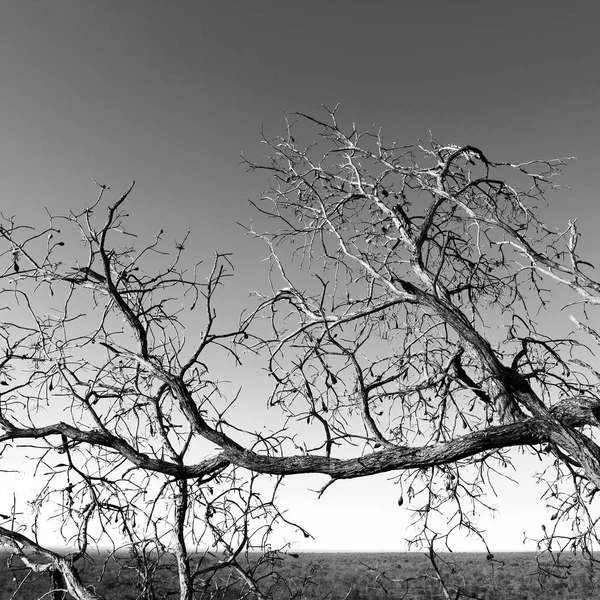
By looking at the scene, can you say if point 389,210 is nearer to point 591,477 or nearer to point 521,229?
point 521,229

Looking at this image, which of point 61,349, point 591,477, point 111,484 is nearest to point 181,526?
point 111,484

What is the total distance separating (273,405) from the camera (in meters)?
3.54

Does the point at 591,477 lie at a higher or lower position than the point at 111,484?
lower

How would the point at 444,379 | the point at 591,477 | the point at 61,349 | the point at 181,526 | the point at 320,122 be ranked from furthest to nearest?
the point at 320,122, the point at 444,379, the point at 61,349, the point at 181,526, the point at 591,477

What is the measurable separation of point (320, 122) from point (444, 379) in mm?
2270

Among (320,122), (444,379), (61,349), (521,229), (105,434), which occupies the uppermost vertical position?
(320,122)

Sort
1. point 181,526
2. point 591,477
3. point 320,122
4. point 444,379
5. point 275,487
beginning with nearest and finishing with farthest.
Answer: point 591,477
point 275,487
point 181,526
point 444,379
point 320,122

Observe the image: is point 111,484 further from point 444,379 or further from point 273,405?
point 444,379

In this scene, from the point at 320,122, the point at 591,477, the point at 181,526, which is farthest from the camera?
the point at 320,122

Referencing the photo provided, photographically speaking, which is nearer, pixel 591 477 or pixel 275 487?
pixel 591 477

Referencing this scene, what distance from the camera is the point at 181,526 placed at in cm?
335

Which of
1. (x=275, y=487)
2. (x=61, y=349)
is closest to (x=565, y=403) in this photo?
(x=275, y=487)

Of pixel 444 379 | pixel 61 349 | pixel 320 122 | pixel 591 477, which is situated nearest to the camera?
pixel 591 477

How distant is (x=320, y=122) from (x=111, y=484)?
3.11 m
